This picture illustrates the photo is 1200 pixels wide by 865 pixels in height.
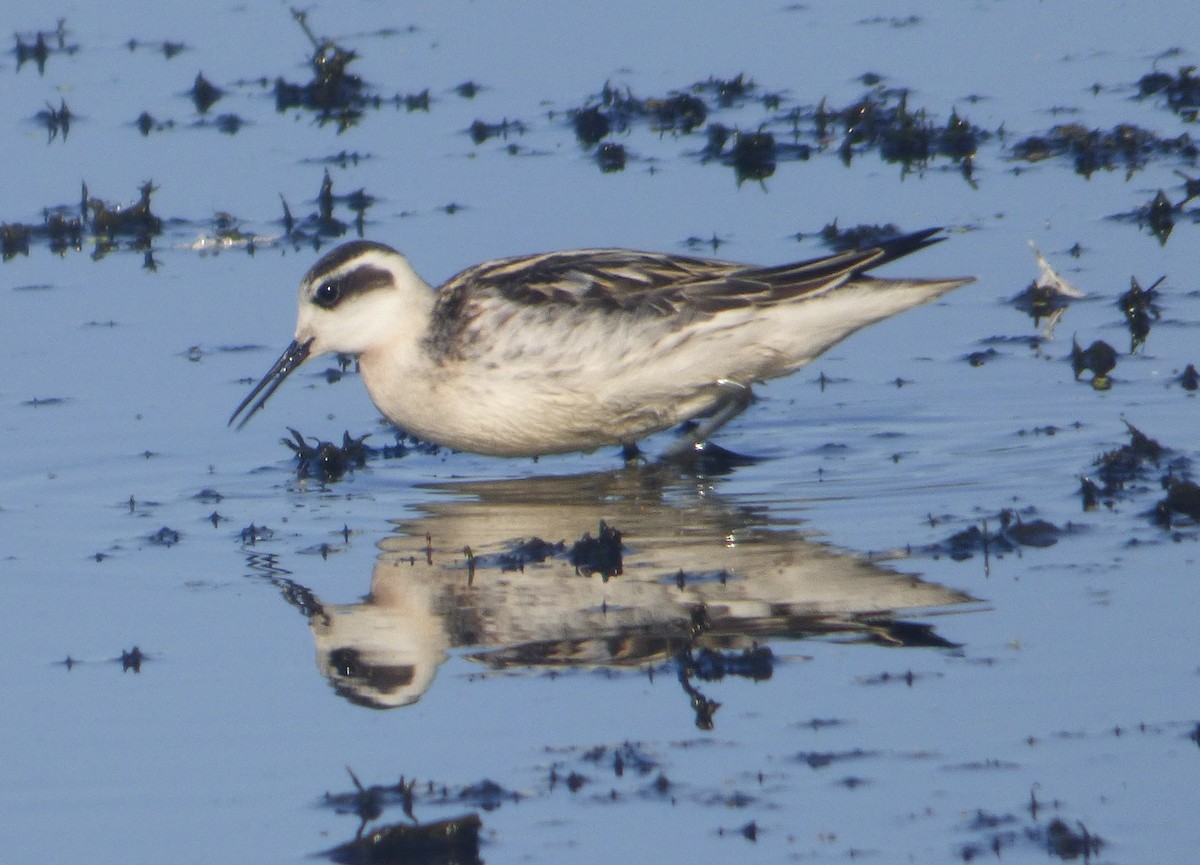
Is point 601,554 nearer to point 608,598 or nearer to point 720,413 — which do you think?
point 608,598

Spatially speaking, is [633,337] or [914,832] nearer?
[914,832]

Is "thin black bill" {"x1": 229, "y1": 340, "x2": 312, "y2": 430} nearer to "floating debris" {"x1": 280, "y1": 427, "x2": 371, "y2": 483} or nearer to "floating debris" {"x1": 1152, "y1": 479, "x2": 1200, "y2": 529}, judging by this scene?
"floating debris" {"x1": 280, "y1": 427, "x2": 371, "y2": 483}

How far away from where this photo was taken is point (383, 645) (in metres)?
7.83

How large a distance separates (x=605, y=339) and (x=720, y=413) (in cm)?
80

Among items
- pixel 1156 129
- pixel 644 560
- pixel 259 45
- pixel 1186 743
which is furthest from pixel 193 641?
pixel 259 45

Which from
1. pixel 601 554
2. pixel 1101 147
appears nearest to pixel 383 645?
pixel 601 554

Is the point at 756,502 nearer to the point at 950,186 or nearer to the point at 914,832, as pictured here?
the point at 914,832

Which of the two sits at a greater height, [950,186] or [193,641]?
[950,186]

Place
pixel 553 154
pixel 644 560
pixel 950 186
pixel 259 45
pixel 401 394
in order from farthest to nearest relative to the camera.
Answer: pixel 259 45 < pixel 553 154 < pixel 950 186 < pixel 401 394 < pixel 644 560

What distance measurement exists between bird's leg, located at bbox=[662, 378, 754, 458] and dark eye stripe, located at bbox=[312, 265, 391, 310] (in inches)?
63.8

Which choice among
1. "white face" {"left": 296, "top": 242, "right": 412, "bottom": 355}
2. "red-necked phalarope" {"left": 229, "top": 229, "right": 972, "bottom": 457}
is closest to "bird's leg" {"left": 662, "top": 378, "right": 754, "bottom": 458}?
"red-necked phalarope" {"left": 229, "top": 229, "right": 972, "bottom": 457}

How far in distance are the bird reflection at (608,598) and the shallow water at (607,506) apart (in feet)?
0.08

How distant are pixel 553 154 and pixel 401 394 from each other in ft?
15.7

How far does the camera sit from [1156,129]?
47.6 ft
